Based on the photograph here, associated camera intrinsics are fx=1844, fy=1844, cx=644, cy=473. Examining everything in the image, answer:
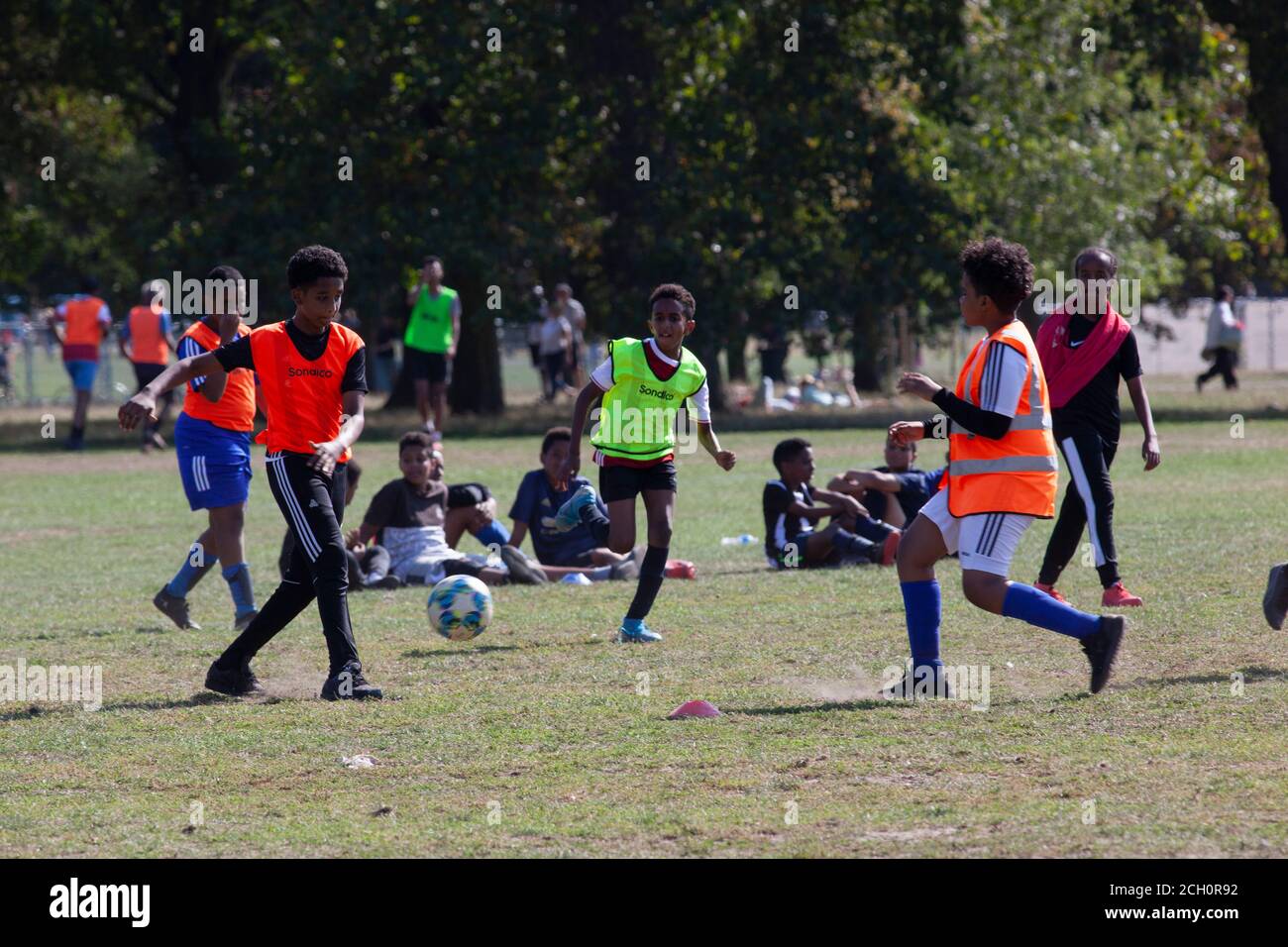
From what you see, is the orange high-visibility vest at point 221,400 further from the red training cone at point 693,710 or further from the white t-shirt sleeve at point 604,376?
the red training cone at point 693,710

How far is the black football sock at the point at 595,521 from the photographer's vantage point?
1183cm

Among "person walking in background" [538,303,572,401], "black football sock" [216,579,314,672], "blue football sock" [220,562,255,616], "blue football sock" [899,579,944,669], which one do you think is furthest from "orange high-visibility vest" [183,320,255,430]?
"person walking in background" [538,303,572,401]

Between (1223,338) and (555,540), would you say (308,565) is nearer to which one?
(555,540)

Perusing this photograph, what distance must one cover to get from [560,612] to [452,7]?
17387 mm

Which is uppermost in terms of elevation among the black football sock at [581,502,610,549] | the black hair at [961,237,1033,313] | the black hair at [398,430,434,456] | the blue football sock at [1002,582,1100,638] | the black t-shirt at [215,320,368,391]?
the black hair at [961,237,1033,313]

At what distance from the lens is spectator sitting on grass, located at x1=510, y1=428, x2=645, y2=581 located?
12.4 m

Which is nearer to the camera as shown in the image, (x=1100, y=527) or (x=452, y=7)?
(x=1100, y=527)

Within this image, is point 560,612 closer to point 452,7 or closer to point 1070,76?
point 452,7

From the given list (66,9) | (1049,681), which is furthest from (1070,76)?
(1049,681)

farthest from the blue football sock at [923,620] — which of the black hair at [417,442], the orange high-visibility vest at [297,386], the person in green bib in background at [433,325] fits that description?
the person in green bib in background at [433,325]

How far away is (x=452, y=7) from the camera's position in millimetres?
26375

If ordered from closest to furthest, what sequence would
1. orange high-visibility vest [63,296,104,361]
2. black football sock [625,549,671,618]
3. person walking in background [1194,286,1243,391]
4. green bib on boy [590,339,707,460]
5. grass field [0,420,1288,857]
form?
grass field [0,420,1288,857] → black football sock [625,549,671,618] → green bib on boy [590,339,707,460] → orange high-visibility vest [63,296,104,361] → person walking in background [1194,286,1243,391]
